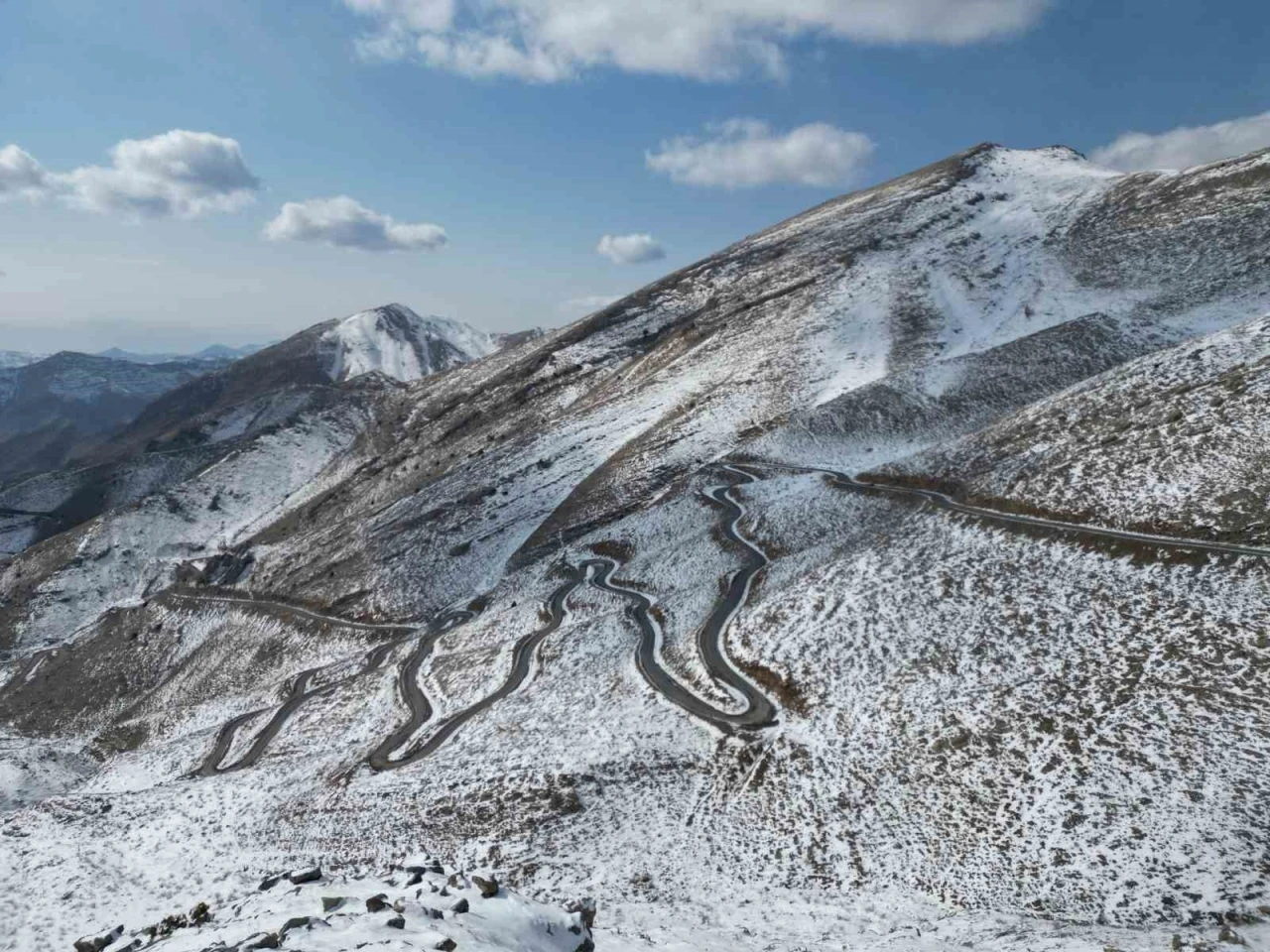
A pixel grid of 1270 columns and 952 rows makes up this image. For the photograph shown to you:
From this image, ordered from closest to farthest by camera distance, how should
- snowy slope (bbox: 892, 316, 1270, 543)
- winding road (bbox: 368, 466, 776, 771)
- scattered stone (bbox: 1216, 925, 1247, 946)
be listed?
scattered stone (bbox: 1216, 925, 1247, 946)
winding road (bbox: 368, 466, 776, 771)
snowy slope (bbox: 892, 316, 1270, 543)

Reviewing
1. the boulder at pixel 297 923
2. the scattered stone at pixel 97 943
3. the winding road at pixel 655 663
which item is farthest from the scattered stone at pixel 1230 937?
the scattered stone at pixel 97 943

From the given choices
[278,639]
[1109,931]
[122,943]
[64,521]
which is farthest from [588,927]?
[64,521]

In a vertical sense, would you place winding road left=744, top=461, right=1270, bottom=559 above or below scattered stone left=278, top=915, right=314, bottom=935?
above

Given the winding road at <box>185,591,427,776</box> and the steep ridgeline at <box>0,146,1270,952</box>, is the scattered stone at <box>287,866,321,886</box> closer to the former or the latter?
the steep ridgeline at <box>0,146,1270,952</box>

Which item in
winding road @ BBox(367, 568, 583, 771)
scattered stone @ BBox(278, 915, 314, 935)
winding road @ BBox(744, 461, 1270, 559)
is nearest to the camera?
scattered stone @ BBox(278, 915, 314, 935)

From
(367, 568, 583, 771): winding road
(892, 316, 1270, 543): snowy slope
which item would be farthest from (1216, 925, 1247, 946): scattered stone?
(367, 568, 583, 771): winding road

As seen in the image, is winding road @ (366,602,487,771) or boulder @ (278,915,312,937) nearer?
boulder @ (278,915,312,937)

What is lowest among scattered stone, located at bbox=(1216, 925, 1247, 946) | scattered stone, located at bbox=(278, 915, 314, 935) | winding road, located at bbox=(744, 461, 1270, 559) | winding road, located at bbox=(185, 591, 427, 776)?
winding road, located at bbox=(185, 591, 427, 776)

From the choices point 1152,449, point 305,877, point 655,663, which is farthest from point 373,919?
point 1152,449
